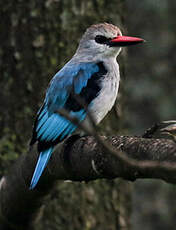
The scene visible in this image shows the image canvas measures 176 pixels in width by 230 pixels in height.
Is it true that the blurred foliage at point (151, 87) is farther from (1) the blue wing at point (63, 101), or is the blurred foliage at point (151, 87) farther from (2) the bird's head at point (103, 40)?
(1) the blue wing at point (63, 101)

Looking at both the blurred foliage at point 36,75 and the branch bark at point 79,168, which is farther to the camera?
the blurred foliage at point 36,75

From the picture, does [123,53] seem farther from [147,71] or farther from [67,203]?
[147,71]

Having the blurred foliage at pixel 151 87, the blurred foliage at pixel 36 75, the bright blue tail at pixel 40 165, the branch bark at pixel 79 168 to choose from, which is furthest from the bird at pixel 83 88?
the blurred foliage at pixel 151 87

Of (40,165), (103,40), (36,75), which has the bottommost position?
(40,165)

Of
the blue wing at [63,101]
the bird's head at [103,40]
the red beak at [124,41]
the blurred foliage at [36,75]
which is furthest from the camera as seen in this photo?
the blurred foliage at [36,75]

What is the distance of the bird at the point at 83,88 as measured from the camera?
3.71 m

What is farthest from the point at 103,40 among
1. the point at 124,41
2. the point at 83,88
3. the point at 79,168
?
the point at 79,168

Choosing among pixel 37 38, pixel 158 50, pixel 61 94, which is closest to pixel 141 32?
pixel 158 50

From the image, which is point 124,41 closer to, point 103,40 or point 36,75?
point 103,40

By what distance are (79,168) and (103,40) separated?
1707 millimetres

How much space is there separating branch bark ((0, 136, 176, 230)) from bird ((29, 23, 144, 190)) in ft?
0.56

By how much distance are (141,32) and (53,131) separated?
6.16 m

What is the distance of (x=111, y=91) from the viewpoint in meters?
4.07

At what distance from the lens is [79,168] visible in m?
2.96
